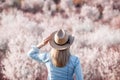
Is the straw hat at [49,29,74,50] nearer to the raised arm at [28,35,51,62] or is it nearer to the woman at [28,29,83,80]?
the woman at [28,29,83,80]

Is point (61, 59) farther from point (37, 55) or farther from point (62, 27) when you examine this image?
point (62, 27)

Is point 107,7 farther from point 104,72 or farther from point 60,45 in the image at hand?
point 60,45

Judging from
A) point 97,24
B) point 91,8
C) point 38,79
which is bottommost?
point 38,79

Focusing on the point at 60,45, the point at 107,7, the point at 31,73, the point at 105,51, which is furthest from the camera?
the point at 107,7

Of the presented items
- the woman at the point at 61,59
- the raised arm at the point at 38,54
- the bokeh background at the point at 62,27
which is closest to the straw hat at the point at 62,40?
the woman at the point at 61,59

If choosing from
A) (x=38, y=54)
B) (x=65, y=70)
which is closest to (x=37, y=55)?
(x=38, y=54)

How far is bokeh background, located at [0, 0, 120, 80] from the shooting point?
7082 millimetres

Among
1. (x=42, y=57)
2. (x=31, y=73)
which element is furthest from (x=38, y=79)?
(x=42, y=57)

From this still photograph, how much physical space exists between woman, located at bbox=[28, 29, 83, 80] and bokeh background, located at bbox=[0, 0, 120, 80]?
2.58 meters

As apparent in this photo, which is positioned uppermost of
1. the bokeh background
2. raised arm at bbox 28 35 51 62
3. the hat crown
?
the bokeh background

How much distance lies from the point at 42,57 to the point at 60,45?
0.30 meters

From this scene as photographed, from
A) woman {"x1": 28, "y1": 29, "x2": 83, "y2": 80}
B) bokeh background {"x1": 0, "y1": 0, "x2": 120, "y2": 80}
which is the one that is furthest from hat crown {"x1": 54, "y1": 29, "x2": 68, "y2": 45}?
bokeh background {"x1": 0, "y1": 0, "x2": 120, "y2": 80}

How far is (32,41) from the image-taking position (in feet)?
26.5

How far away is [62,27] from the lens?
373 inches
